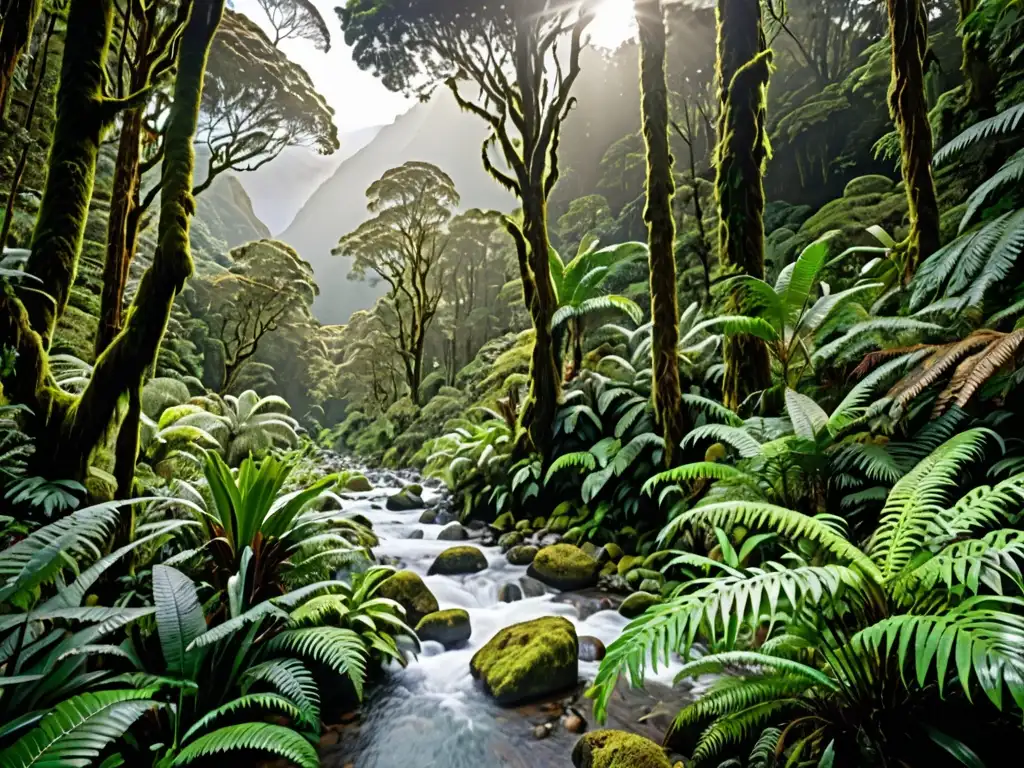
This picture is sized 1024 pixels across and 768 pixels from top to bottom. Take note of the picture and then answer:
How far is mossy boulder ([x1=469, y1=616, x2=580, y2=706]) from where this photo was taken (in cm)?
286

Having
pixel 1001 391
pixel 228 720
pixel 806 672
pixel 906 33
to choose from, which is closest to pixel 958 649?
pixel 806 672

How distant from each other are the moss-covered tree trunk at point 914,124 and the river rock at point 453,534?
561 centimetres

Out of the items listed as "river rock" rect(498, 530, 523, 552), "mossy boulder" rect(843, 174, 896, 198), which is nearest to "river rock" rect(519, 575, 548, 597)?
"river rock" rect(498, 530, 523, 552)

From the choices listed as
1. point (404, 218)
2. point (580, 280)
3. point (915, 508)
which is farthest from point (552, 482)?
point (404, 218)

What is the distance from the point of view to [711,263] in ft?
36.6

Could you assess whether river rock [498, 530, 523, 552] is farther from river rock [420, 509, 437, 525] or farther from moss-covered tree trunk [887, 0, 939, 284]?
moss-covered tree trunk [887, 0, 939, 284]

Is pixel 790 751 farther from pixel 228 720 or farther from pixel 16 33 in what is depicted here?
pixel 16 33

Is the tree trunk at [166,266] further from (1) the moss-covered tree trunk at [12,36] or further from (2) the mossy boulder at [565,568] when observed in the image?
(2) the mossy boulder at [565,568]

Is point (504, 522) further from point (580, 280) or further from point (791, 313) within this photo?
point (791, 313)

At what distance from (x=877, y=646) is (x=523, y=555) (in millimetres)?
4054

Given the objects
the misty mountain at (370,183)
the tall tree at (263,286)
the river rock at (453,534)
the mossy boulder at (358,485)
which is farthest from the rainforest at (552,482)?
the misty mountain at (370,183)

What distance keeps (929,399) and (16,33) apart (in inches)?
231

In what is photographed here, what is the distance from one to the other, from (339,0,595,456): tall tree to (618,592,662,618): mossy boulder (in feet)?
9.49

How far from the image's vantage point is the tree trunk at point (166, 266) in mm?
Answer: 2939
